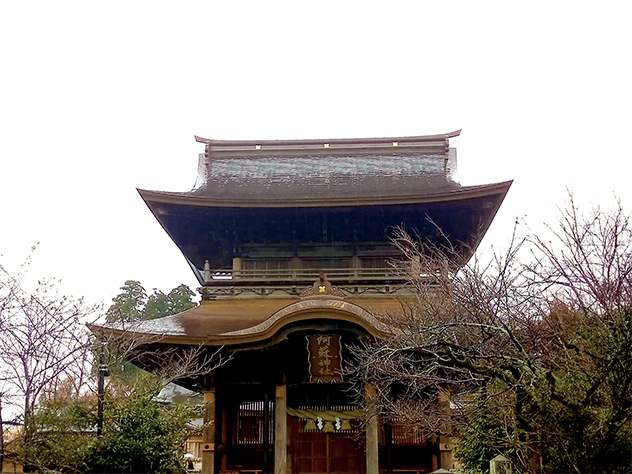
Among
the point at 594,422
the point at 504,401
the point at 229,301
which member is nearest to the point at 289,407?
the point at 229,301

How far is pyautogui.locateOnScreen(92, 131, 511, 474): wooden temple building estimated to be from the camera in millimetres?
14711

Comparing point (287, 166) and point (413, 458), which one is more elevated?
point (287, 166)

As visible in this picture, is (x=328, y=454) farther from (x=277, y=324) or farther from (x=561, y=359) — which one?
(x=561, y=359)

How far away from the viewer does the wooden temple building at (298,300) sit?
1471 cm

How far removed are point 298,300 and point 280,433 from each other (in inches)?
119

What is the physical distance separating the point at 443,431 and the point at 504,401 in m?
3.60

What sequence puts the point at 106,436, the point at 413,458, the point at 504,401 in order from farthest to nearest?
the point at 413,458
the point at 106,436
the point at 504,401

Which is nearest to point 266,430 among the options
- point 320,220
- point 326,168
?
point 320,220

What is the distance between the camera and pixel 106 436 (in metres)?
11.1

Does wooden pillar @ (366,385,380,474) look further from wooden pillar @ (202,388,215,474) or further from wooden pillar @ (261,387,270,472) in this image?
wooden pillar @ (202,388,215,474)

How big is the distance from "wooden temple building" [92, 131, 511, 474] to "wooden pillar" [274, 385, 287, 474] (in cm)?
3

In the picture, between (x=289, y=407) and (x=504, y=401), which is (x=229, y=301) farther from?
→ (x=504, y=401)

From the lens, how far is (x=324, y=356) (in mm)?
15266

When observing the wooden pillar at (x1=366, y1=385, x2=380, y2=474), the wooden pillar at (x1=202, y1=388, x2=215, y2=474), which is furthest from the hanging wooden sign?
the wooden pillar at (x1=202, y1=388, x2=215, y2=474)
